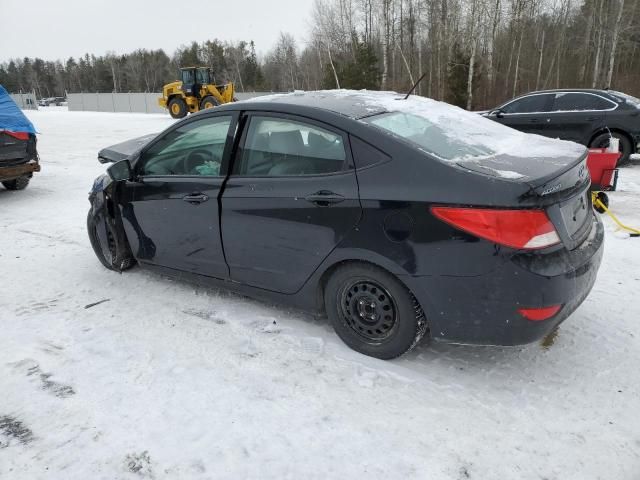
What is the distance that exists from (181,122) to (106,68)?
95.3 meters

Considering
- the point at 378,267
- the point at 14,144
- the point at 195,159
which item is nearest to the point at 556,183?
the point at 378,267

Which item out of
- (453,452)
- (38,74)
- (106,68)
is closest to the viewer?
(453,452)

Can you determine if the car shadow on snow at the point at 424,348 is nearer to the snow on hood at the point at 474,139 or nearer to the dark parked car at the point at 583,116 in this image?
the snow on hood at the point at 474,139

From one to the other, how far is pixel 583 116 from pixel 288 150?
823 cm

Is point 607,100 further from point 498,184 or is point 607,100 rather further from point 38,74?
point 38,74

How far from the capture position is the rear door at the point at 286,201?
9.55 feet

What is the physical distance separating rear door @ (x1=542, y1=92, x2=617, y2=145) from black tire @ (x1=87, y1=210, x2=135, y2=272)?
8417 mm

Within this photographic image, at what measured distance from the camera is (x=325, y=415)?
8.48ft

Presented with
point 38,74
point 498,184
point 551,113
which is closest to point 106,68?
point 38,74

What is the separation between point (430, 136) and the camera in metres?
2.98

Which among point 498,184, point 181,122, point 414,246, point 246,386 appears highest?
point 181,122

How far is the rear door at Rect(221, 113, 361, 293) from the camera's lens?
291 cm

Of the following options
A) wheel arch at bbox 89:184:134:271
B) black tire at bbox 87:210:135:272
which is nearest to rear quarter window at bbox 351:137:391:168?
wheel arch at bbox 89:184:134:271

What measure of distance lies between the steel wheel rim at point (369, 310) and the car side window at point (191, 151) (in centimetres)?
133
